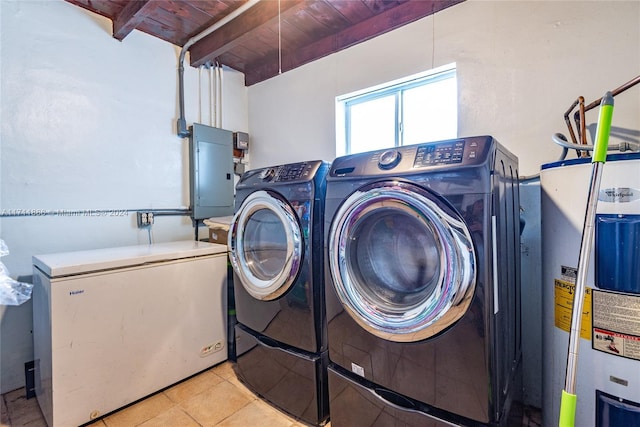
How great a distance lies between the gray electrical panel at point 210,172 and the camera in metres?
2.54

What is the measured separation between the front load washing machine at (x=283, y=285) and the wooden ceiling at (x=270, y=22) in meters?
1.17

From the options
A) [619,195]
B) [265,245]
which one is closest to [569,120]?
[619,195]

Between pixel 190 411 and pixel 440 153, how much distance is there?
1.74 metres

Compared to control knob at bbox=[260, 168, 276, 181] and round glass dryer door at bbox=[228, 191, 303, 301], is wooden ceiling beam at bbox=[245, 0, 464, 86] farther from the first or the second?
round glass dryer door at bbox=[228, 191, 303, 301]

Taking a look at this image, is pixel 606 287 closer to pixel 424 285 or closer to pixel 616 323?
pixel 616 323

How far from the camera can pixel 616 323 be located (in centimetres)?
100

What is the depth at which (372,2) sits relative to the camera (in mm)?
1994

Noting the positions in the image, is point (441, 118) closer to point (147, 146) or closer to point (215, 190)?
point (215, 190)

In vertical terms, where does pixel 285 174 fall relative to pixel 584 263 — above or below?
above

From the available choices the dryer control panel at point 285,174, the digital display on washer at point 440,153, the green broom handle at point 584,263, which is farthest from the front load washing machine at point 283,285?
the green broom handle at point 584,263

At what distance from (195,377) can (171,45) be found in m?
2.54

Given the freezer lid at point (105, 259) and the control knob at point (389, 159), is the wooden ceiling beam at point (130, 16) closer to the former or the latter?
the freezer lid at point (105, 259)

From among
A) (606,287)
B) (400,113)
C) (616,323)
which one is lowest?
(616,323)

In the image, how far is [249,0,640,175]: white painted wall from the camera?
4.57 feet
